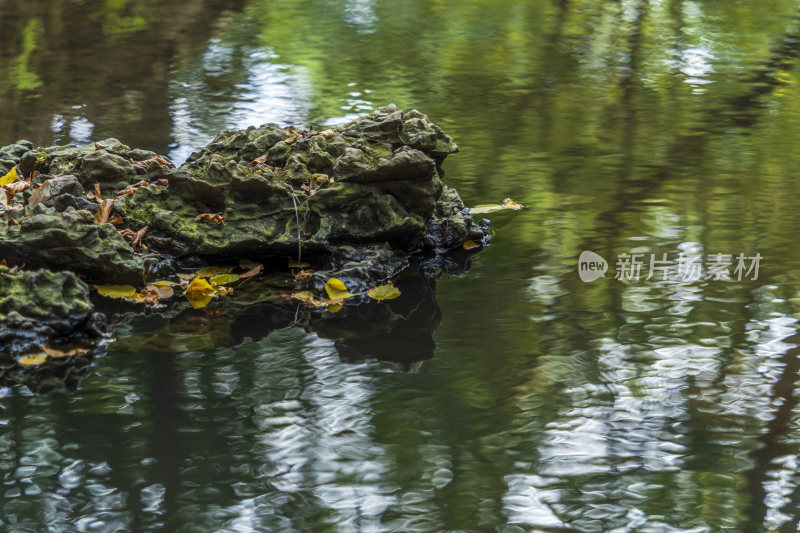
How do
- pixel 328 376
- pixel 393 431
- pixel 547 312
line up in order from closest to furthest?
pixel 393 431 < pixel 328 376 < pixel 547 312

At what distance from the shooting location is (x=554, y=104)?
19.4 feet

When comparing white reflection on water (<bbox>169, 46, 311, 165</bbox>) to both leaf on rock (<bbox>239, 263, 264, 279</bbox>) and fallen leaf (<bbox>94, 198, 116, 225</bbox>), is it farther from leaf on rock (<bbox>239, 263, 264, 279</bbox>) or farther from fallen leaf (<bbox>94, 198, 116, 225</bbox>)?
leaf on rock (<bbox>239, 263, 264, 279</bbox>)

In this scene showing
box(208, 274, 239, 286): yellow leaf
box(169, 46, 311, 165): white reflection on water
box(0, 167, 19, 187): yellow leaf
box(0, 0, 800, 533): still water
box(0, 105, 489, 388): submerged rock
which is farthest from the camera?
box(169, 46, 311, 165): white reflection on water

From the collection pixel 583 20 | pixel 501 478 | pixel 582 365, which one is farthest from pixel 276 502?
pixel 583 20

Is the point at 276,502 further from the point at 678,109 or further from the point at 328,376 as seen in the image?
the point at 678,109

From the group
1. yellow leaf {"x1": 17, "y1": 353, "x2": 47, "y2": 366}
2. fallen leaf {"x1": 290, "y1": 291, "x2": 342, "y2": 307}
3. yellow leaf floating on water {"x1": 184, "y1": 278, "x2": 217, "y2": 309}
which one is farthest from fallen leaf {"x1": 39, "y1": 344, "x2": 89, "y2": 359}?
fallen leaf {"x1": 290, "y1": 291, "x2": 342, "y2": 307}

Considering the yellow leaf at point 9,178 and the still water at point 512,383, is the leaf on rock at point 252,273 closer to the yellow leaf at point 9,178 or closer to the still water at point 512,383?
the still water at point 512,383

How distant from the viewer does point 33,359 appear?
2811 millimetres

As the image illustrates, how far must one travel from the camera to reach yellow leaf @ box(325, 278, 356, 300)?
329 cm

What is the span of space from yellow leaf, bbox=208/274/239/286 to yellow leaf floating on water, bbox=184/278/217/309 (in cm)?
8

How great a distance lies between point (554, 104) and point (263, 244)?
3.04m

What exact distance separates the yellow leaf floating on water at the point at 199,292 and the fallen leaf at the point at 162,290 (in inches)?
2.6

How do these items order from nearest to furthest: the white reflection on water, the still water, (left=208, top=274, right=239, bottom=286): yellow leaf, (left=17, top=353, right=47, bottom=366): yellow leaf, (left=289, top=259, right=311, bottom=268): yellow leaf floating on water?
the still water, (left=17, top=353, right=47, bottom=366): yellow leaf, (left=208, top=274, right=239, bottom=286): yellow leaf, (left=289, top=259, right=311, bottom=268): yellow leaf floating on water, the white reflection on water

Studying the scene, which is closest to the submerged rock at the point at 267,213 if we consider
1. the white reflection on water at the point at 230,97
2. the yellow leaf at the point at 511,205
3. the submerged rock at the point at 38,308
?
the submerged rock at the point at 38,308
